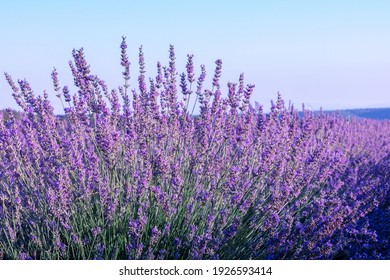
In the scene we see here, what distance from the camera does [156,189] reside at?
2158 mm

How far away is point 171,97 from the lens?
10.6 ft

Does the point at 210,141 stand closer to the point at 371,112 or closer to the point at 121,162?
the point at 121,162

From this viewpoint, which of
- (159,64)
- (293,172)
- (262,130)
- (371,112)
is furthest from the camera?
(371,112)

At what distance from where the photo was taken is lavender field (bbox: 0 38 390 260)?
89.9 inches

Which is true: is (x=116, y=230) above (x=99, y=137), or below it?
below

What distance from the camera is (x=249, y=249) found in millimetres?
2529

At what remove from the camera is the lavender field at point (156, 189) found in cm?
228

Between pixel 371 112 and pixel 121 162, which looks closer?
pixel 121 162

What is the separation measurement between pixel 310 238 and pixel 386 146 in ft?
16.8

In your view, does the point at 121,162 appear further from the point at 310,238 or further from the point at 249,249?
the point at 310,238

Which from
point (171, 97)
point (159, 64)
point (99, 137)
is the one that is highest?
point (159, 64)

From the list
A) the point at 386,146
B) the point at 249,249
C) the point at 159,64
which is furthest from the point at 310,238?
the point at 386,146
